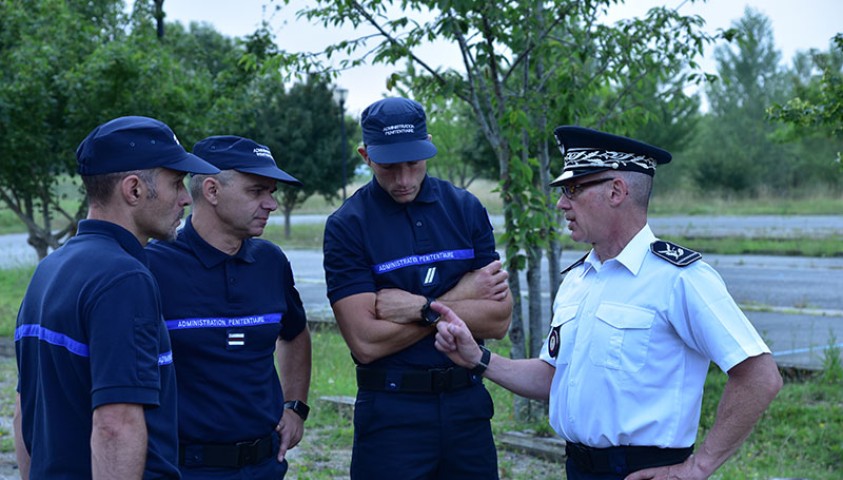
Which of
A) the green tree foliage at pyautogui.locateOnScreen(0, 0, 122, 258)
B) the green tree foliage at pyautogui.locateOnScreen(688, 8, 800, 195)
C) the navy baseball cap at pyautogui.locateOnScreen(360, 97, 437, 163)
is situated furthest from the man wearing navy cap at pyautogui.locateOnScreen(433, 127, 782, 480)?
the green tree foliage at pyautogui.locateOnScreen(688, 8, 800, 195)

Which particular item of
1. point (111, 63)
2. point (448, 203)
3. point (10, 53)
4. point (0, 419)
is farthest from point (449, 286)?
point (10, 53)

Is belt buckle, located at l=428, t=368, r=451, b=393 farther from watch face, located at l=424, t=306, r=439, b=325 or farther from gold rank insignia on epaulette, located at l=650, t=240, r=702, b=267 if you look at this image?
gold rank insignia on epaulette, located at l=650, t=240, r=702, b=267

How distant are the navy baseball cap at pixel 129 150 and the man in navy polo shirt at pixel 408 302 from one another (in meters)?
1.12

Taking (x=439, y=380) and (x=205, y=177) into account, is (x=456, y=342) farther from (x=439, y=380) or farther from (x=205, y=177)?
(x=205, y=177)

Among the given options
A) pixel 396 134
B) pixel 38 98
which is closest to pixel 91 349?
pixel 396 134

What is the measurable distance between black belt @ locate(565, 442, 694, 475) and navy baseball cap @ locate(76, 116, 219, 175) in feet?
5.12

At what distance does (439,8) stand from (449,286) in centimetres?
270

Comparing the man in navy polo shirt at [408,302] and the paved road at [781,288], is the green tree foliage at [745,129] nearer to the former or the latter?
the paved road at [781,288]

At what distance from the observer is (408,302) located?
378cm

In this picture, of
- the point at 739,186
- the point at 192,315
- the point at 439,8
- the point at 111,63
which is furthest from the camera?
the point at 739,186

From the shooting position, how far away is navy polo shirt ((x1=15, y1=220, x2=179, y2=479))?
2.56 m

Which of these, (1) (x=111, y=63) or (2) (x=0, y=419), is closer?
(2) (x=0, y=419)

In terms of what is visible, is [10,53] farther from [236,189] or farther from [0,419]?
[236,189]

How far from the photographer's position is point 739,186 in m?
47.7
